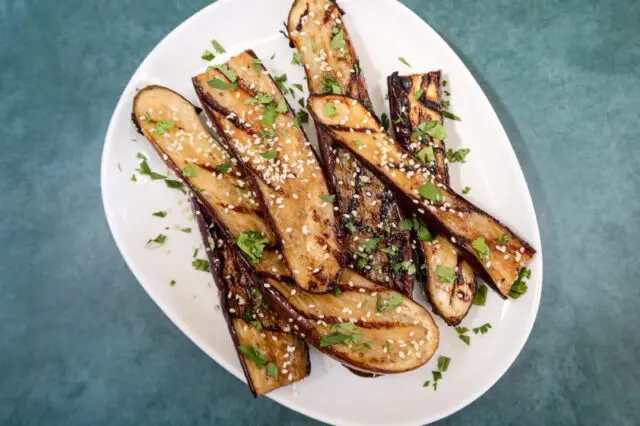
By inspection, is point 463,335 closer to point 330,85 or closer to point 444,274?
point 444,274

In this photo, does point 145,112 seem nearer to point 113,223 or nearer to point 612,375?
point 113,223

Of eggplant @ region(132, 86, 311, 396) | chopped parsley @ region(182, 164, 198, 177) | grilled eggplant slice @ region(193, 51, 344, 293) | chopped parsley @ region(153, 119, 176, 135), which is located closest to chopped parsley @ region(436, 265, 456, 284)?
grilled eggplant slice @ region(193, 51, 344, 293)

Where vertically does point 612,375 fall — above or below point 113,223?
below

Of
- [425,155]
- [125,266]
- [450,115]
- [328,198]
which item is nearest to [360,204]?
[328,198]

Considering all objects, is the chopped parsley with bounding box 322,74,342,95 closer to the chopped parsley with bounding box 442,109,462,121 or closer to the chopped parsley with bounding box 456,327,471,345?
the chopped parsley with bounding box 442,109,462,121

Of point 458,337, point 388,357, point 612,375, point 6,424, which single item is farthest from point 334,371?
point 6,424

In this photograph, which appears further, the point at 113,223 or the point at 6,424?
the point at 6,424
